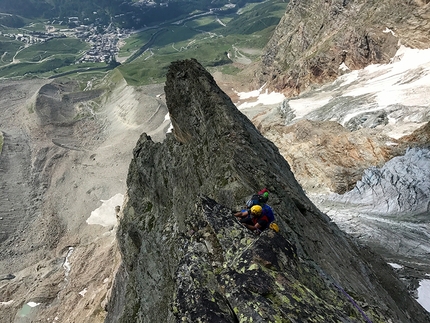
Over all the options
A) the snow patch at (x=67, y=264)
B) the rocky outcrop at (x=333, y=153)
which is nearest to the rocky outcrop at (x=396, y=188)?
the rocky outcrop at (x=333, y=153)

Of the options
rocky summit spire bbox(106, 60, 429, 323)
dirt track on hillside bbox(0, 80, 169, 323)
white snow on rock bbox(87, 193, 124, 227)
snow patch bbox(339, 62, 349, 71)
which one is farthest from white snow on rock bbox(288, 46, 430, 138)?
white snow on rock bbox(87, 193, 124, 227)

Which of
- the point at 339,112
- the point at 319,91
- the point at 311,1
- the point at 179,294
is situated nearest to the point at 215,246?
the point at 179,294

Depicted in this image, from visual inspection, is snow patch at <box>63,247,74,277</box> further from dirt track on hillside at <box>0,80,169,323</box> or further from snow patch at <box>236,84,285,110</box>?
snow patch at <box>236,84,285,110</box>

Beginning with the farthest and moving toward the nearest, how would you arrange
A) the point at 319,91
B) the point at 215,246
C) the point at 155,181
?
the point at 319,91 → the point at 155,181 → the point at 215,246

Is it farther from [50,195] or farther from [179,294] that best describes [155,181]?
[50,195]

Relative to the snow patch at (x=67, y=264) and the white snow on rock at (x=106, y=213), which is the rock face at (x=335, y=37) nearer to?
the white snow on rock at (x=106, y=213)

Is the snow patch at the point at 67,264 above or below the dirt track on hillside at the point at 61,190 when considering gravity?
below
